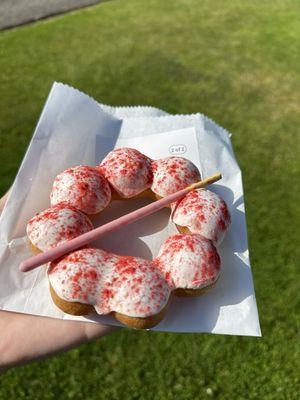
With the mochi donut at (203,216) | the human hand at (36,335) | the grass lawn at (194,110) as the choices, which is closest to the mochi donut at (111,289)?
the human hand at (36,335)

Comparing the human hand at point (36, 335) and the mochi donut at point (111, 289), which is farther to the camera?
the human hand at point (36, 335)

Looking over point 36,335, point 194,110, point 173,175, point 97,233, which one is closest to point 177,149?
point 173,175

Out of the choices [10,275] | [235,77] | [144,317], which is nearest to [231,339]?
[144,317]

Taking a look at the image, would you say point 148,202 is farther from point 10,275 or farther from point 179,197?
point 10,275

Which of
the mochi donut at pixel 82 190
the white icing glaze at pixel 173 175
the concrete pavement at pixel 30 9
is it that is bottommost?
the concrete pavement at pixel 30 9

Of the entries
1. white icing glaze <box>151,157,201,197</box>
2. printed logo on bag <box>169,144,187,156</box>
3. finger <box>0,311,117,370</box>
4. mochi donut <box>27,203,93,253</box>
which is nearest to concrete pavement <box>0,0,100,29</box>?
printed logo on bag <box>169,144,187,156</box>

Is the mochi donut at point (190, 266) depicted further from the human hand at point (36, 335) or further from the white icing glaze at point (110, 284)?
the human hand at point (36, 335)
